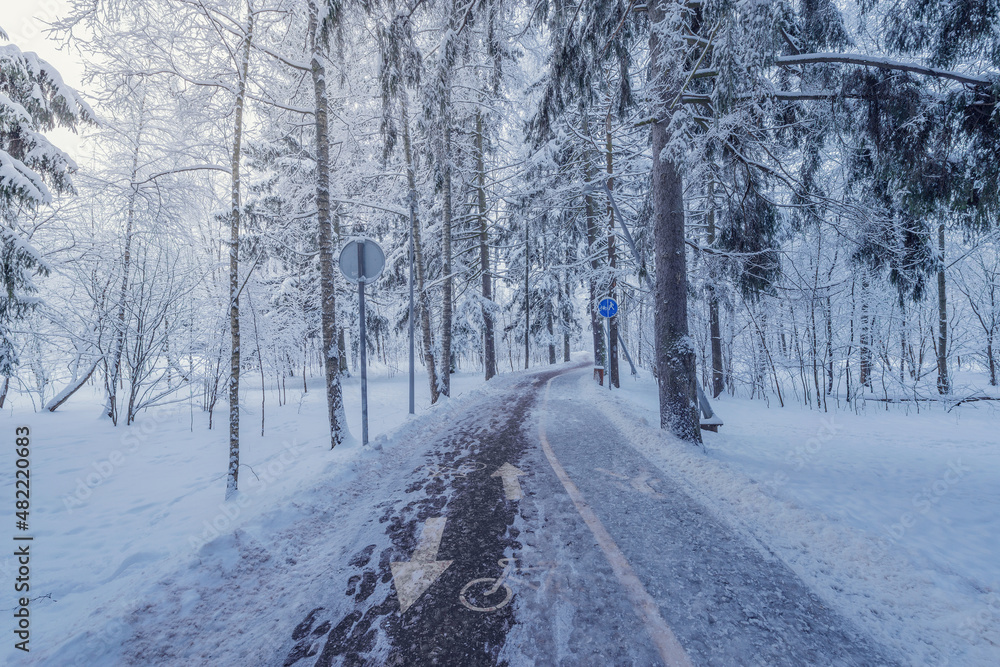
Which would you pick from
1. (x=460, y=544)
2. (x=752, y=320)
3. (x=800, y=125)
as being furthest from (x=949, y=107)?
(x=752, y=320)

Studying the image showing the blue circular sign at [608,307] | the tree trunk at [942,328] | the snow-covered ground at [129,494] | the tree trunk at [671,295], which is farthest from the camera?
the tree trunk at [942,328]

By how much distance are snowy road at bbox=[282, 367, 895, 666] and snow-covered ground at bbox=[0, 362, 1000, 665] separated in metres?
0.44

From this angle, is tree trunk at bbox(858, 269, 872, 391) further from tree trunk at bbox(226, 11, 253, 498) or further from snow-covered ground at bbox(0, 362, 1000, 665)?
tree trunk at bbox(226, 11, 253, 498)

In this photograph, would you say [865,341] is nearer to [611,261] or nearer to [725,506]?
[611,261]

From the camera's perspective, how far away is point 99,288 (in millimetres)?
10812

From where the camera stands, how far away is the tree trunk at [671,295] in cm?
694

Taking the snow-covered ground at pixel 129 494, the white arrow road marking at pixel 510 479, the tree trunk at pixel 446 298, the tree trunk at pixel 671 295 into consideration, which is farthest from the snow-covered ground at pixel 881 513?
the tree trunk at pixel 446 298

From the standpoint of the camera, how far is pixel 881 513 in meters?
4.01

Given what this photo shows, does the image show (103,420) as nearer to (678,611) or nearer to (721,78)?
(678,611)

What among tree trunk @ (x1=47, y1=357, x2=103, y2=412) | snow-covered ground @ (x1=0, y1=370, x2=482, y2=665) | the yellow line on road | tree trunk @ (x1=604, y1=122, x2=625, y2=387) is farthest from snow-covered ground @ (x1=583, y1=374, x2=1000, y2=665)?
tree trunk @ (x1=47, y1=357, x2=103, y2=412)

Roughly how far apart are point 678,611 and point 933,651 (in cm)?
139

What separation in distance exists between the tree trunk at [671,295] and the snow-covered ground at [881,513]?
25.6 inches

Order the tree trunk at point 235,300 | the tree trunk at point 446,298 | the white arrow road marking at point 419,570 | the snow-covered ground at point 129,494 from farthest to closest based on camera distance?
the tree trunk at point 446,298 → the tree trunk at point 235,300 → the snow-covered ground at point 129,494 → the white arrow road marking at point 419,570

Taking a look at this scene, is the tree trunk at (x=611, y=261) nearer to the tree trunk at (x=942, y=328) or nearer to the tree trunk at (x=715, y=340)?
the tree trunk at (x=715, y=340)
